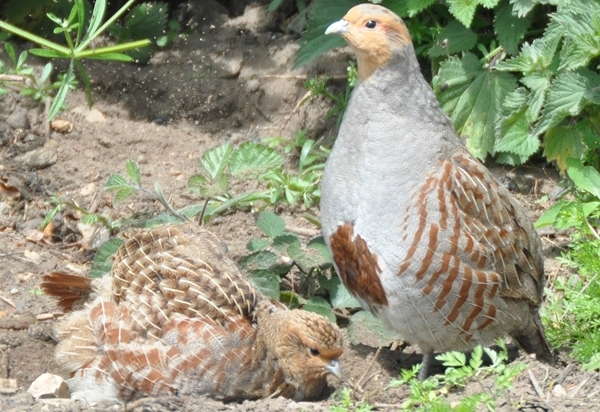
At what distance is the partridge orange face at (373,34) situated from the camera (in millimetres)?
4574

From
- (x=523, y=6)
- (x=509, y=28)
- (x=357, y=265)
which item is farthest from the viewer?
(x=509, y=28)

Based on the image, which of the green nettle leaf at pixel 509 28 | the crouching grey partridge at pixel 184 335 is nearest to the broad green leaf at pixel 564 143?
the green nettle leaf at pixel 509 28

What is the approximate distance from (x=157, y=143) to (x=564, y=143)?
2.73 metres

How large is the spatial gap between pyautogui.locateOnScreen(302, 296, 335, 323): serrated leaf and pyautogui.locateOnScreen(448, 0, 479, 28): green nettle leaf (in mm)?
1997

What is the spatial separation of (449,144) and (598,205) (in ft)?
5.01

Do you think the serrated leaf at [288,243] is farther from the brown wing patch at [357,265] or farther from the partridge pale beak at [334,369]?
the partridge pale beak at [334,369]

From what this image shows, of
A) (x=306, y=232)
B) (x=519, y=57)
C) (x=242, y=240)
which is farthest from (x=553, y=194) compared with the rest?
(x=242, y=240)

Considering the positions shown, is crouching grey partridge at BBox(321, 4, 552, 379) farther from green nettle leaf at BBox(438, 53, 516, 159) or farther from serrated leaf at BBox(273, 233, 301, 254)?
green nettle leaf at BBox(438, 53, 516, 159)

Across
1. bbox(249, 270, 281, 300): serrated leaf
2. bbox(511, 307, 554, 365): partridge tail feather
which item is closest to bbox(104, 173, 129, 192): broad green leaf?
bbox(249, 270, 281, 300): serrated leaf

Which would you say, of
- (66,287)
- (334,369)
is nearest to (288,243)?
(334,369)

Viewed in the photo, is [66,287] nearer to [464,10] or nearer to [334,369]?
[334,369]

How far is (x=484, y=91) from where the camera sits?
6516mm

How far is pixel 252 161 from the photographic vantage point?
5.38 metres

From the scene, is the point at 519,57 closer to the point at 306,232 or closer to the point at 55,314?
the point at 306,232
